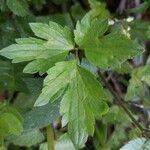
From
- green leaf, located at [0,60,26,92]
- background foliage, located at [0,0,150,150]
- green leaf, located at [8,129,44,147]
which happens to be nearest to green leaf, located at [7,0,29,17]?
background foliage, located at [0,0,150,150]

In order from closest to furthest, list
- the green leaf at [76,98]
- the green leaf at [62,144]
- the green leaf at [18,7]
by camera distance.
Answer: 1. the green leaf at [76,98]
2. the green leaf at [18,7]
3. the green leaf at [62,144]

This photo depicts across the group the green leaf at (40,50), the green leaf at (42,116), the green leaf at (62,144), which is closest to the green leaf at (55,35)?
the green leaf at (40,50)

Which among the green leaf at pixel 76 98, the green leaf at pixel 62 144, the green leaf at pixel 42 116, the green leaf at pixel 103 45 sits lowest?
the green leaf at pixel 62 144

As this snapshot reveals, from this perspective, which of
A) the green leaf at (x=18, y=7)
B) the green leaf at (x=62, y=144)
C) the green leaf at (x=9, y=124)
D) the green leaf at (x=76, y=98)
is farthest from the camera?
the green leaf at (x=62, y=144)

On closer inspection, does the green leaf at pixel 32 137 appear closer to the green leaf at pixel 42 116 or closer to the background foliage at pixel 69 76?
the background foliage at pixel 69 76

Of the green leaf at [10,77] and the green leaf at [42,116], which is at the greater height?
the green leaf at [10,77]

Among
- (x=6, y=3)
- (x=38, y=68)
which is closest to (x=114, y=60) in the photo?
(x=38, y=68)

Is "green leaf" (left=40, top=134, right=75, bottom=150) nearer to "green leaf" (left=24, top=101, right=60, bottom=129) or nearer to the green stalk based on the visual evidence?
the green stalk

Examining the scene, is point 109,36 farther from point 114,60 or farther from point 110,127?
point 110,127
